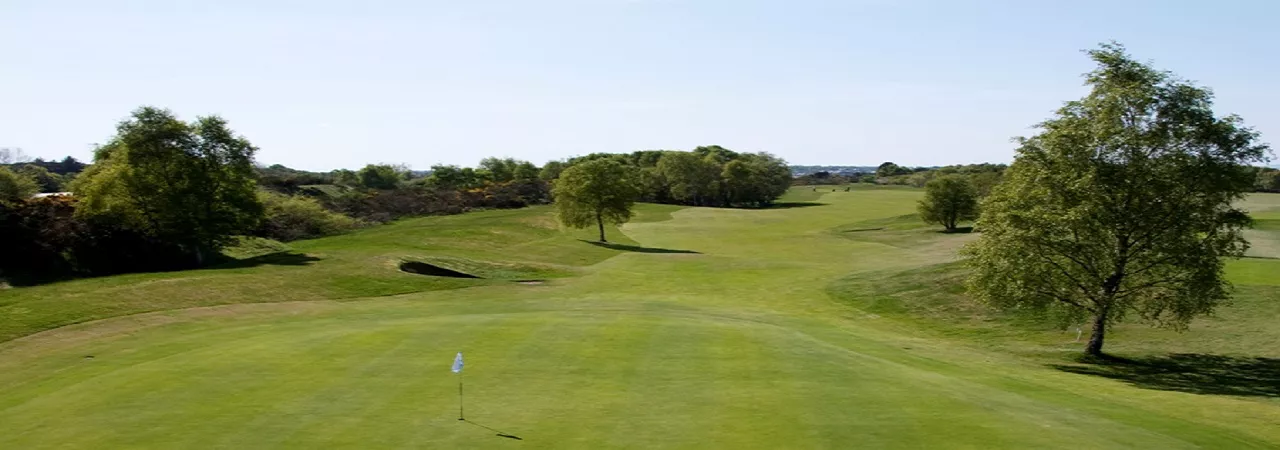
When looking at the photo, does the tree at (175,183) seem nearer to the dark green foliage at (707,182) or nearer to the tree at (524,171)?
the dark green foliage at (707,182)

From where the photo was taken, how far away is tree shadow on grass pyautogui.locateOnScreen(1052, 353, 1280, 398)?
75.0ft

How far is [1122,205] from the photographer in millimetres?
26422

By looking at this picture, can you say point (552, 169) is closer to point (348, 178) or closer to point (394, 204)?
point (348, 178)

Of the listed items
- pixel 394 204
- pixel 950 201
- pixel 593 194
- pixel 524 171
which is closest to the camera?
pixel 593 194

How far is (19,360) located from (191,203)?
85.3 feet

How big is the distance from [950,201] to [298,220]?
229 feet

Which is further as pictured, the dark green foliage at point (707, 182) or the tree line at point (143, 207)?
the dark green foliage at point (707, 182)

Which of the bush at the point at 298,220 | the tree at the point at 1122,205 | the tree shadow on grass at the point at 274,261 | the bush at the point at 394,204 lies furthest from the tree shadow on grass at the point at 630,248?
the tree at the point at 1122,205

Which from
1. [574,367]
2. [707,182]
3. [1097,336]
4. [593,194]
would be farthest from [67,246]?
[707,182]

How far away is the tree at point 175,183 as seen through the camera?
43.6 meters

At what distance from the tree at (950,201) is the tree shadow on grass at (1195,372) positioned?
2372 inches

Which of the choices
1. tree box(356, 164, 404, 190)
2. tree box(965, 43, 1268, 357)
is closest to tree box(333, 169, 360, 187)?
tree box(356, 164, 404, 190)

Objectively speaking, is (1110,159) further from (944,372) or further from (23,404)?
(23,404)

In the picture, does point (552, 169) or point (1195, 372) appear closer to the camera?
point (1195, 372)
